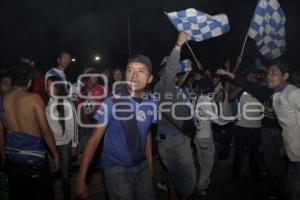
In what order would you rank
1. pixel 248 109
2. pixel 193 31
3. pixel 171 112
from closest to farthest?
1. pixel 171 112
2. pixel 193 31
3. pixel 248 109

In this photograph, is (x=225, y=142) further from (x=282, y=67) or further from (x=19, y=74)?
(x=19, y=74)

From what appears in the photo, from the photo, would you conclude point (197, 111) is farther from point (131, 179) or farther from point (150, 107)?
point (131, 179)

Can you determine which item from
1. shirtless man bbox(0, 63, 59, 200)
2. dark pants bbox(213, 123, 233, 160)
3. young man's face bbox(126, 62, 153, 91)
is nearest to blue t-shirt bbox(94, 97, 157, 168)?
young man's face bbox(126, 62, 153, 91)

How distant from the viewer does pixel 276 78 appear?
15.9 ft

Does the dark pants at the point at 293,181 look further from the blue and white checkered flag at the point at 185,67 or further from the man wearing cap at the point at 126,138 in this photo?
the blue and white checkered flag at the point at 185,67

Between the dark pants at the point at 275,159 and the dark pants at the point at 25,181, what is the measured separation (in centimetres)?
371

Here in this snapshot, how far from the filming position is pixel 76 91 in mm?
7363

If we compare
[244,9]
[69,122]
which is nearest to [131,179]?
[69,122]

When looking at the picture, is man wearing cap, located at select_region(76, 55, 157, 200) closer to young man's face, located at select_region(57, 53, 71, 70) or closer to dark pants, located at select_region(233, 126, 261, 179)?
young man's face, located at select_region(57, 53, 71, 70)

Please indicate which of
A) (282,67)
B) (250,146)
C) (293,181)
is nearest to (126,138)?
(293,181)

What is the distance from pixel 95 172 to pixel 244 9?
1726cm

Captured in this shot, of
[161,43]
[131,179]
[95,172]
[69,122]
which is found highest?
[161,43]

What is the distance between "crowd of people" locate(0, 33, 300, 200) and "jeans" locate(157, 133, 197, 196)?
15 mm

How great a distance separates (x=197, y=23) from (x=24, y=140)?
356 centimetres
